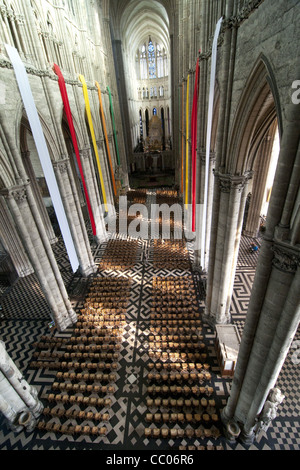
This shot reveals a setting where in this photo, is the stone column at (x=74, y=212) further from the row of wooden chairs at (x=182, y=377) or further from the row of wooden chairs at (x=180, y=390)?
the row of wooden chairs at (x=180, y=390)

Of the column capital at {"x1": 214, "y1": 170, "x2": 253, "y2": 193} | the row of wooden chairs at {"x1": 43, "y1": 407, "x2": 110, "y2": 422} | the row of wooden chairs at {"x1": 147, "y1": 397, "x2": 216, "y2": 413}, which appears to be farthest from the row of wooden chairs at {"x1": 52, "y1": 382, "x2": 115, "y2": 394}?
the column capital at {"x1": 214, "y1": 170, "x2": 253, "y2": 193}

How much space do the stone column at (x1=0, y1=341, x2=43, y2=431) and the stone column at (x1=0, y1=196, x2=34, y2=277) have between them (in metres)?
8.54

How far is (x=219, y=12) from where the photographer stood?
868cm

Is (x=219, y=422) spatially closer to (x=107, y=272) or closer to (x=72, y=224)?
(x=107, y=272)

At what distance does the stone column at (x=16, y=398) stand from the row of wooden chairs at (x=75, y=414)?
419mm

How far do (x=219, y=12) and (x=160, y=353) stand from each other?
42.8 feet

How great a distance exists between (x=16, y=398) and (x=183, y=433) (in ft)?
18.3

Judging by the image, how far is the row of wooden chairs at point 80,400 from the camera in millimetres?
8867

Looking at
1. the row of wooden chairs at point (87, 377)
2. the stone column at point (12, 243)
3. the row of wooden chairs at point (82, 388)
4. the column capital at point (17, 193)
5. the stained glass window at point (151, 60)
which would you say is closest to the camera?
the column capital at point (17, 193)

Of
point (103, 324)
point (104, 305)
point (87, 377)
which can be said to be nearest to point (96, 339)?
point (103, 324)

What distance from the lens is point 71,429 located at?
8.23 metres

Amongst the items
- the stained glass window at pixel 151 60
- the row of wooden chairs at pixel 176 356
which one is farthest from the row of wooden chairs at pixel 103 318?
the stained glass window at pixel 151 60

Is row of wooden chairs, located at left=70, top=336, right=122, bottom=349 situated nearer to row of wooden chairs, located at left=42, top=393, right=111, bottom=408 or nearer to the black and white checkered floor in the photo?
the black and white checkered floor

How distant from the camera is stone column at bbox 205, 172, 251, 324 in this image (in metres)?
8.81
